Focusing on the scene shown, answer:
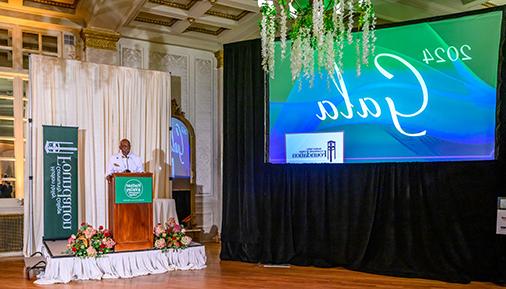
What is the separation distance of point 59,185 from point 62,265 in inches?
69.9

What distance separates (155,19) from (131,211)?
12.7ft

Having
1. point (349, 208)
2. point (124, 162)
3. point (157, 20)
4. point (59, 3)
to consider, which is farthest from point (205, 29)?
point (349, 208)

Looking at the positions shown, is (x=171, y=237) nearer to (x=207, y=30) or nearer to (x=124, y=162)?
(x=124, y=162)

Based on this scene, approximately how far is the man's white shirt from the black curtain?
1.46 m

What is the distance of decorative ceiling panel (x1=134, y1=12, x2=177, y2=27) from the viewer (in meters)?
8.00

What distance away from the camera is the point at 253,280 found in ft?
18.0

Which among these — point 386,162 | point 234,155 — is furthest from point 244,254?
point 386,162

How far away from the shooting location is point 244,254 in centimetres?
673

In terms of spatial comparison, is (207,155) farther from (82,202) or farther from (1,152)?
(1,152)

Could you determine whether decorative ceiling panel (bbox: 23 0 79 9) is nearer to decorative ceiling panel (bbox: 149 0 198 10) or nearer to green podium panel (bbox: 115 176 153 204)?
decorative ceiling panel (bbox: 149 0 198 10)

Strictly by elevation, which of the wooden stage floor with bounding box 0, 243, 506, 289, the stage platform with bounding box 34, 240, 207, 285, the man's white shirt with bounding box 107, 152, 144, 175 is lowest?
the wooden stage floor with bounding box 0, 243, 506, 289

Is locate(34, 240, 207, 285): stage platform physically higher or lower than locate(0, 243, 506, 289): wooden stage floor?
higher

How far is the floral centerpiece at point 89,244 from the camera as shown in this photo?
534 cm

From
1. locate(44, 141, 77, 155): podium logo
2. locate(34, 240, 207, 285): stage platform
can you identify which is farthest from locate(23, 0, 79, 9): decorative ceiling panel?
locate(34, 240, 207, 285): stage platform
